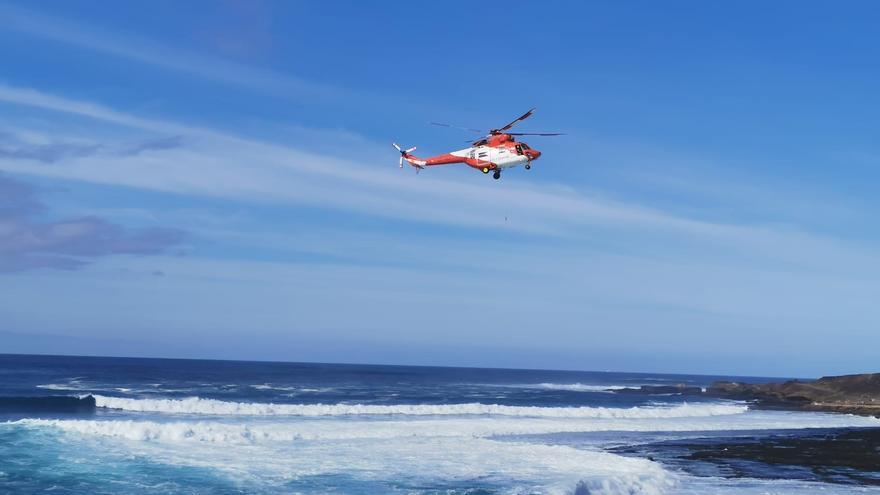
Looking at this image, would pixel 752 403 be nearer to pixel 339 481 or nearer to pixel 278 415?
pixel 278 415

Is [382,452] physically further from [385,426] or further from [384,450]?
[385,426]

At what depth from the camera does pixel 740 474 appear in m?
24.2

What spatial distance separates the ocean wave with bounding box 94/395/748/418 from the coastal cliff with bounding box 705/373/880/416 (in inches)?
374

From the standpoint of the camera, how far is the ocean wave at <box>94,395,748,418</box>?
4234 cm

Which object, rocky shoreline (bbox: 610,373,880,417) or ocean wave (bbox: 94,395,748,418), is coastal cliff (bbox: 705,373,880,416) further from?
ocean wave (bbox: 94,395,748,418)

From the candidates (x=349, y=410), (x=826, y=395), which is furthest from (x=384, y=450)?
(x=826, y=395)

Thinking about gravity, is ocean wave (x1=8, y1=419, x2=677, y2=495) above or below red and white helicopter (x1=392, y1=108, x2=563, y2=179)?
below

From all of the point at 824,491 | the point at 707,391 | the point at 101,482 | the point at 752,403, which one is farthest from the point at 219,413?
the point at 707,391

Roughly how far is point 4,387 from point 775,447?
52.6 m

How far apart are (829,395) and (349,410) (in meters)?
41.9

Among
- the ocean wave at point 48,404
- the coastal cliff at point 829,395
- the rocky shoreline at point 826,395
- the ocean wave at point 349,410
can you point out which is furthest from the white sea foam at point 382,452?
the coastal cliff at point 829,395

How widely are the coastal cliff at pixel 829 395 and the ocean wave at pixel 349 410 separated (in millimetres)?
9499

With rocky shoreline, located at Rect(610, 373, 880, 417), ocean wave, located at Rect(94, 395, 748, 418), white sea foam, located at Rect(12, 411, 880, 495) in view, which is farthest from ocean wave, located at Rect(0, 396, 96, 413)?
rocky shoreline, located at Rect(610, 373, 880, 417)

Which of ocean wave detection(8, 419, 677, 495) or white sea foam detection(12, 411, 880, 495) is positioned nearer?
ocean wave detection(8, 419, 677, 495)
